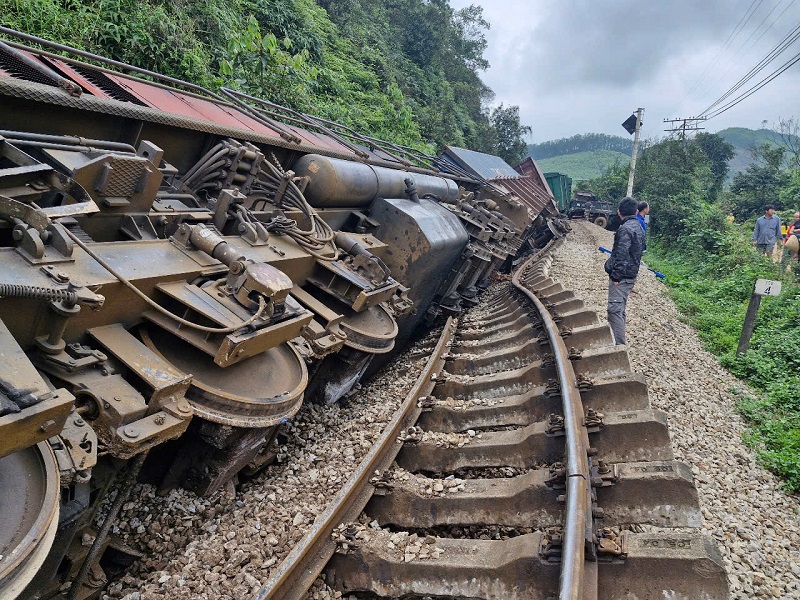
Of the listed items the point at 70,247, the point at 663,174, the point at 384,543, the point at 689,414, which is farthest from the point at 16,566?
the point at 663,174

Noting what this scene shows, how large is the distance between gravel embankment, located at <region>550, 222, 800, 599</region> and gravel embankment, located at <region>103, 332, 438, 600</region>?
229cm

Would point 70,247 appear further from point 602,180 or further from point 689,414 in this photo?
point 602,180

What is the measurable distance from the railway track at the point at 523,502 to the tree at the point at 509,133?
103ft

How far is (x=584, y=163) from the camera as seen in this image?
322 feet

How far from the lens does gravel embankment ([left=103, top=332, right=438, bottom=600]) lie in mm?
2775

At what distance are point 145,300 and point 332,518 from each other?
150 cm

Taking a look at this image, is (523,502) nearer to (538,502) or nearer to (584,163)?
(538,502)

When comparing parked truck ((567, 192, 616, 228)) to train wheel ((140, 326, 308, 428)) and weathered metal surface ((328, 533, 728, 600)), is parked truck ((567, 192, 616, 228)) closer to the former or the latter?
train wheel ((140, 326, 308, 428))

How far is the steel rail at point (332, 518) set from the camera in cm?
269

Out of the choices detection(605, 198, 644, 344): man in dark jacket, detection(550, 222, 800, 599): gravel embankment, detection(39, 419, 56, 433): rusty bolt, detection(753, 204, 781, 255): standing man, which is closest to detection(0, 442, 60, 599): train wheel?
detection(39, 419, 56, 433): rusty bolt

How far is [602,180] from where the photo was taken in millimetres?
46062

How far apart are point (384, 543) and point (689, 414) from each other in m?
3.48

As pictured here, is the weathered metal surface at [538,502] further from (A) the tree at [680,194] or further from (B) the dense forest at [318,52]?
(A) the tree at [680,194]

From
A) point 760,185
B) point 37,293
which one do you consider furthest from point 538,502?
point 760,185
